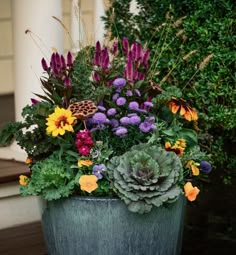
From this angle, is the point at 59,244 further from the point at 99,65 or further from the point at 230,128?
the point at 230,128

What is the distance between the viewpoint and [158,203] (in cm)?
313

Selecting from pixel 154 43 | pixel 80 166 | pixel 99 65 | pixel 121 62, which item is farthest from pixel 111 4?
pixel 80 166

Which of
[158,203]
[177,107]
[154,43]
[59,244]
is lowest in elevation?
[59,244]

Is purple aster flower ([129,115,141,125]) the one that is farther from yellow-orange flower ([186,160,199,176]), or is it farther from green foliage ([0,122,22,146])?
green foliage ([0,122,22,146])

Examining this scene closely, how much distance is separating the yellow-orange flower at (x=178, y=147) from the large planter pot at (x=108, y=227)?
0.66 feet

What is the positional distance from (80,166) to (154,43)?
1219mm

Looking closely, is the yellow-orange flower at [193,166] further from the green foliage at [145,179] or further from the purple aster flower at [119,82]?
the purple aster flower at [119,82]

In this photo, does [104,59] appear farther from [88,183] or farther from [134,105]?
[88,183]

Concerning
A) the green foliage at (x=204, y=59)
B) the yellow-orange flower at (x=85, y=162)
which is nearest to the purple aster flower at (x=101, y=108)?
the yellow-orange flower at (x=85, y=162)

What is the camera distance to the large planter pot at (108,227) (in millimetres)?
3211

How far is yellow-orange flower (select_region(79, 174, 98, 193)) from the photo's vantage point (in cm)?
318

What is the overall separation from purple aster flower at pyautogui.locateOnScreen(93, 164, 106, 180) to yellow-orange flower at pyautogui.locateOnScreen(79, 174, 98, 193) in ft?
0.12

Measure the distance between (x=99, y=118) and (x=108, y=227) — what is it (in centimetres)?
46

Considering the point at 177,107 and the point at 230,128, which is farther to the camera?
the point at 230,128
